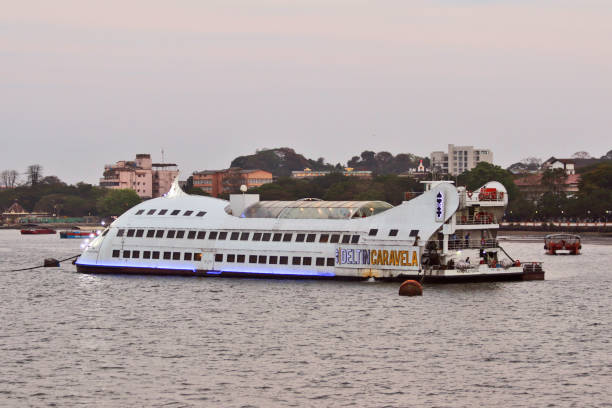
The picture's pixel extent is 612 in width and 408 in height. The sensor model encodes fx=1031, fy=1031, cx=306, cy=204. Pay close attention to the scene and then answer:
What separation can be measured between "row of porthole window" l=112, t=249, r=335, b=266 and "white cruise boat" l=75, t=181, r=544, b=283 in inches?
3.1

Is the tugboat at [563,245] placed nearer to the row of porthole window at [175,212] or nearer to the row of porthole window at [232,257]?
the row of porthole window at [175,212]

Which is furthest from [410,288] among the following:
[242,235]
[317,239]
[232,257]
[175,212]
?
[175,212]

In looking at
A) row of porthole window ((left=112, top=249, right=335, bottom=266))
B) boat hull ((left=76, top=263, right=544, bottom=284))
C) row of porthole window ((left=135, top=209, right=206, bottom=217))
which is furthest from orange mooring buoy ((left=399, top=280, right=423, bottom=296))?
row of porthole window ((left=135, top=209, right=206, bottom=217))

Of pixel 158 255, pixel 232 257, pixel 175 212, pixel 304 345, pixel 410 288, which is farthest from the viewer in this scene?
pixel 175 212

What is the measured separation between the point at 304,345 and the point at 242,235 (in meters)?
30.5

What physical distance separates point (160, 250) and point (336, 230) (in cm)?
1729

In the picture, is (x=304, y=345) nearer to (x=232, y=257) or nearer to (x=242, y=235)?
(x=242, y=235)

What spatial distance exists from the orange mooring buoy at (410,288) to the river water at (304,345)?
647mm

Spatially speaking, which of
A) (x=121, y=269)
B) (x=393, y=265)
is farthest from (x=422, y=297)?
(x=121, y=269)

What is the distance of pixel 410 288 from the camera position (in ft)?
238

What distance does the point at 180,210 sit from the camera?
294 ft

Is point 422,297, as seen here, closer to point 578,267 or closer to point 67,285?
point 67,285

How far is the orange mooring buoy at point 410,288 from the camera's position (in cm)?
7256

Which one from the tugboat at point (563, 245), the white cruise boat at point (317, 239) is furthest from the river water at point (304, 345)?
the tugboat at point (563, 245)
